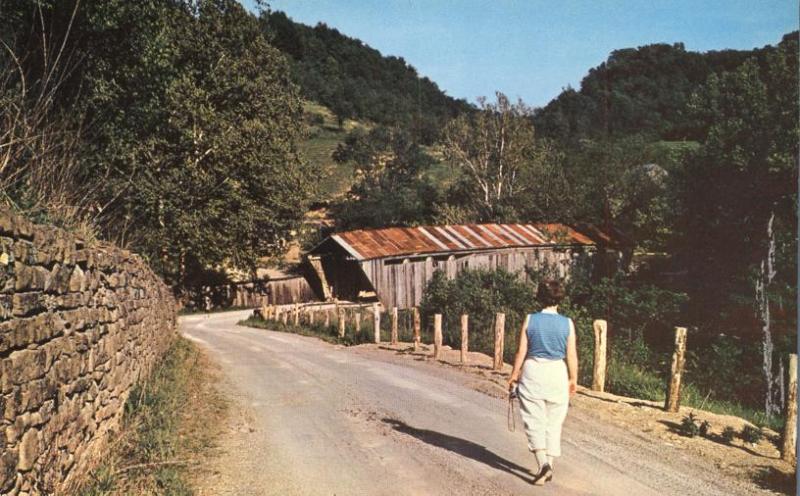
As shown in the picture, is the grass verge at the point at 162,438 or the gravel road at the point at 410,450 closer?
the grass verge at the point at 162,438

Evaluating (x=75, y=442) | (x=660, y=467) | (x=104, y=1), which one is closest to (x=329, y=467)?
(x=75, y=442)

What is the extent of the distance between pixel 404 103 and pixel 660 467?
299ft

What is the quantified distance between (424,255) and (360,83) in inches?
2889

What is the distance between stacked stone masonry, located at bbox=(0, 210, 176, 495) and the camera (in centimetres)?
365

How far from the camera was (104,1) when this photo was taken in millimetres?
11844

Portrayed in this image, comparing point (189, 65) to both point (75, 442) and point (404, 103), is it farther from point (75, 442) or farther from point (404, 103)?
point (404, 103)

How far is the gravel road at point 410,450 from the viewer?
17.5 ft

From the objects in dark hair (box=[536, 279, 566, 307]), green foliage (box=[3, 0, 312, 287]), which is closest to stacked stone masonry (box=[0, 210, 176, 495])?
dark hair (box=[536, 279, 566, 307])

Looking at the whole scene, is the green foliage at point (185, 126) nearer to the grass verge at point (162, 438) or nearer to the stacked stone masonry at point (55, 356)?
the grass verge at point (162, 438)

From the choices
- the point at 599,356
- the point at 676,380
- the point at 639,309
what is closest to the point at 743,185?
the point at 639,309

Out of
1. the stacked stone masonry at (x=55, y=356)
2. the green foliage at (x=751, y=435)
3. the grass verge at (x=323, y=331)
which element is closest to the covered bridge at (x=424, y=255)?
the grass verge at (x=323, y=331)

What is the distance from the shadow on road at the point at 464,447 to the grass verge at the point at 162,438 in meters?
2.49

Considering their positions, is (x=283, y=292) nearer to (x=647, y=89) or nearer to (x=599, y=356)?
(x=647, y=89)

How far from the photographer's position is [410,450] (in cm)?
641
